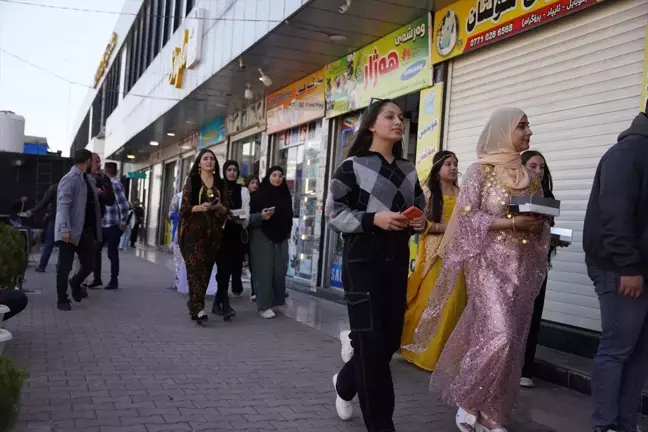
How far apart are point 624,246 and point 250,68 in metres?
9.38

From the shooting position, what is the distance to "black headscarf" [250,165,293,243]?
7840 millimetres

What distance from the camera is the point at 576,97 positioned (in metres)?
6.21

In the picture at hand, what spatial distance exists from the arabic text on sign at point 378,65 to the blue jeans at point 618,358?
20.2 feet

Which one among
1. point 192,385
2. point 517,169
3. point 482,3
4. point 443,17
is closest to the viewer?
point 517,169

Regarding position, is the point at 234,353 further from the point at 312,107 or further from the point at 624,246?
the point at 312,107

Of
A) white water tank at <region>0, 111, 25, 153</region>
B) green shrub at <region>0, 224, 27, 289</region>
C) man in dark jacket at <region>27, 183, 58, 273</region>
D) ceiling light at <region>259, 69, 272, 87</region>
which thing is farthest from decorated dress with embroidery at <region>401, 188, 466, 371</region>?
white water tank at <region>0, 111, 25, 153</region>

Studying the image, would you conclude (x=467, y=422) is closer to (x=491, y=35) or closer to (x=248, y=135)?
(x=491, y=35)

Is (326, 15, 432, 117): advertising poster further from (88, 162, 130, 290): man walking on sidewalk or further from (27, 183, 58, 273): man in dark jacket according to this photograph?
(27, 183, 58, 273): man in dark jacket

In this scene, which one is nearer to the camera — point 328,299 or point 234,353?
point 234,353

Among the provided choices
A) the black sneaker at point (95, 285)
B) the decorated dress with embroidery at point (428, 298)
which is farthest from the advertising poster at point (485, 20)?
the black sneaker at point (95, 285)

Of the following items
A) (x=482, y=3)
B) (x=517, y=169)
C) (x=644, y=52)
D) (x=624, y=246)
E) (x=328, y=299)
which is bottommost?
(x=328, y=299)

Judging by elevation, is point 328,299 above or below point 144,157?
below

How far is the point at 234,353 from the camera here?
18.7 feet

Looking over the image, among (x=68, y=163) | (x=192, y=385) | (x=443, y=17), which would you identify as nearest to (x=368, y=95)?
(x=443, y=17)
